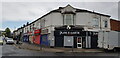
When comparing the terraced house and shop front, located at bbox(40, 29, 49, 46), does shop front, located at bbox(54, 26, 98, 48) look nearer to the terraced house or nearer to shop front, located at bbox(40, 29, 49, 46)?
the terraced house

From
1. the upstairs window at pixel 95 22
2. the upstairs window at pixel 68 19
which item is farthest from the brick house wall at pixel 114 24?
the upstairs window at pixel 68 19

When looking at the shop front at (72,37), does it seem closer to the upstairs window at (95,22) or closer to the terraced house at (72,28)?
the terraced house at (72,28)

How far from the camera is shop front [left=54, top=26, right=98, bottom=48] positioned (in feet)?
85.5

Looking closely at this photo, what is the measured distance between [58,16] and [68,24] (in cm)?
226

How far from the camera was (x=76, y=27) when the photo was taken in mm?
26062

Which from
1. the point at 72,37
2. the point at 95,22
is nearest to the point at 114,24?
the point at 95,22

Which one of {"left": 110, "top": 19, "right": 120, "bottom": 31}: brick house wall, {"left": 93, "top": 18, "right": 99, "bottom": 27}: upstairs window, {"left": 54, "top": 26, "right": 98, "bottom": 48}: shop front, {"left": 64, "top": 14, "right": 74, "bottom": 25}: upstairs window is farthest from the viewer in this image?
{"left": 110, "top": 19, "right": 120, "bottom": 31}: brick house wall

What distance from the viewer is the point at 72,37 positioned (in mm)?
26281

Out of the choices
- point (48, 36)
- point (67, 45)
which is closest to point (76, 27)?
point (67, 45)

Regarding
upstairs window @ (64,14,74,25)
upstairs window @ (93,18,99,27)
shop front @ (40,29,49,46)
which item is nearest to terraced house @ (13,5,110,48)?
upstairs window @ (64,14,74,25)

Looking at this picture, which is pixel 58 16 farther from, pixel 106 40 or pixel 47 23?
pixel 106 40

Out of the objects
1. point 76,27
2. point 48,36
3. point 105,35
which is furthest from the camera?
point 48,36

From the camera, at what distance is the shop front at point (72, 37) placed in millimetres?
26047

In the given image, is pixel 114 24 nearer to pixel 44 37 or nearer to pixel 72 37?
pixel 72 37
